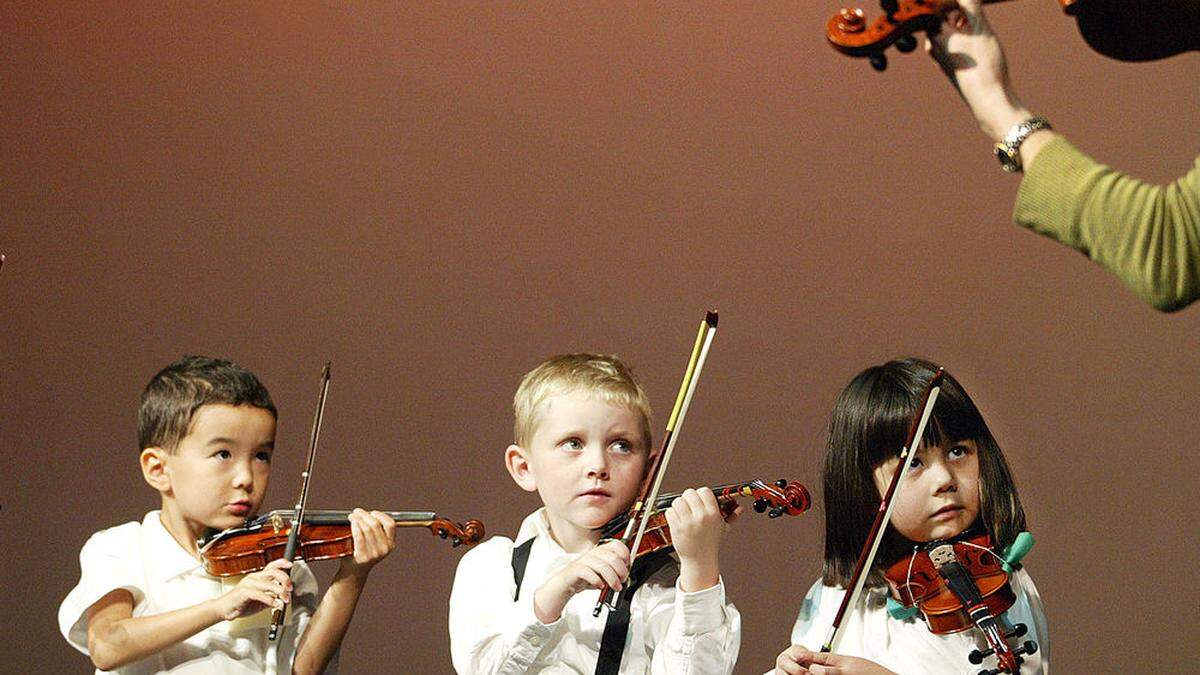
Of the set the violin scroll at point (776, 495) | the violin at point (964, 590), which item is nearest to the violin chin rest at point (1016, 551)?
the violin at point (964, 590)

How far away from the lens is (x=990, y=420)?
8.86 ft

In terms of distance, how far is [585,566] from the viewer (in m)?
1.88

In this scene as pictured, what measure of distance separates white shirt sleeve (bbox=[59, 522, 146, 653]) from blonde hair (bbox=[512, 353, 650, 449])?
0.62 metres

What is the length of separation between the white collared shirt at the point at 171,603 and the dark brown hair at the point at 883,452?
83 cm

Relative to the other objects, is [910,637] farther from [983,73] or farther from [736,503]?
[983,73]

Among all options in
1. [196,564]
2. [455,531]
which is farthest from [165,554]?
[455,531]

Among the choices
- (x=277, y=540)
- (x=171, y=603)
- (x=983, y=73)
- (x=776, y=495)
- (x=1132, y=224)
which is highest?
(x=983, y=73)

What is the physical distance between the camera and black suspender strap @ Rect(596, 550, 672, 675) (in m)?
2.02

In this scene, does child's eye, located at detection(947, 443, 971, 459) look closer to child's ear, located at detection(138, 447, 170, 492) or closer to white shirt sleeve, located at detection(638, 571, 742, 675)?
white shirt sleeve, located at detection(638, 571, 742, 675)

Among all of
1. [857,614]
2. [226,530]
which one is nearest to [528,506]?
[226,530]

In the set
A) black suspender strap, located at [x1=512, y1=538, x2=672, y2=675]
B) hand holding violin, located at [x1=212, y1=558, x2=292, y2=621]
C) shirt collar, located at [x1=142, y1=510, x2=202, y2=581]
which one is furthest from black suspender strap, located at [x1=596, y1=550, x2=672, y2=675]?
shirt collar, located at [x1=142, y1=510, x2=202, y2=581]

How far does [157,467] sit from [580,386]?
27.4 inches

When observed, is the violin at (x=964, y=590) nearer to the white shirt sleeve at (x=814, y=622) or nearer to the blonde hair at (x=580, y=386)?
the white shirt sleeve at (x=814, y=622)

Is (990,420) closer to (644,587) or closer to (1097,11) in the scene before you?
(644,587)
